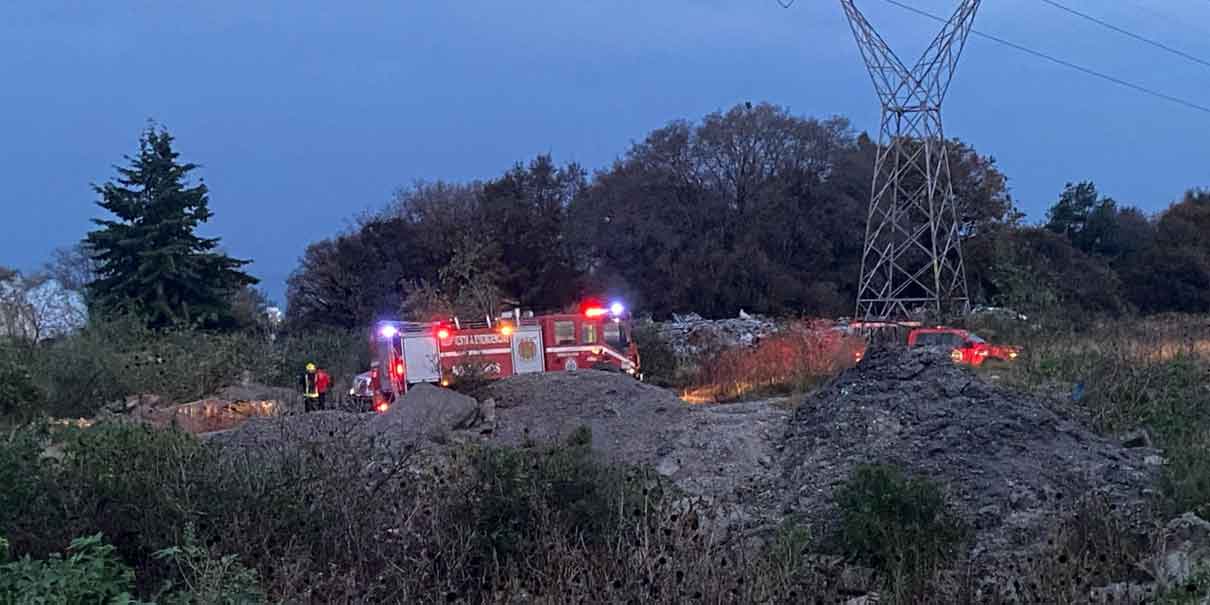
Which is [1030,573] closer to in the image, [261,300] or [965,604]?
[965,604]

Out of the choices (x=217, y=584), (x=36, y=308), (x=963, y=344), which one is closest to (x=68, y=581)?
(x=217, y=584)

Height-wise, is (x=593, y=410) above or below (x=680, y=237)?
below

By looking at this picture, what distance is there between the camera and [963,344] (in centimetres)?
2050

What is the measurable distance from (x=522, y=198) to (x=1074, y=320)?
34641 millimetres

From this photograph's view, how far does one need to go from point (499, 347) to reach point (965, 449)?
12261 millimetres

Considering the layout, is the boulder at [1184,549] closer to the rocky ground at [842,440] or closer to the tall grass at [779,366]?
the rocky ground at [842,440]

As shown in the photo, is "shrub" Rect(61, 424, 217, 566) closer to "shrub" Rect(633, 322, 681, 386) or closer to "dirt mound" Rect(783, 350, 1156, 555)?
"dirt mound" Rect(783, 350, 1156, 555)

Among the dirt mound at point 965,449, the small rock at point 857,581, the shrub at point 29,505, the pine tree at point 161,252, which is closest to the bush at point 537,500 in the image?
the small rock at point 857,581

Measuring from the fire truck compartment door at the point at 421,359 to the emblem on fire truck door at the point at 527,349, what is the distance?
1.56 metres

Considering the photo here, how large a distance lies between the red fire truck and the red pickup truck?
18.1 feet

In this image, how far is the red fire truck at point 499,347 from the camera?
20969 mm

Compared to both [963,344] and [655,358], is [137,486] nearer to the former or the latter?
[963,344]

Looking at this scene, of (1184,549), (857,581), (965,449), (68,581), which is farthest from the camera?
(965,449)

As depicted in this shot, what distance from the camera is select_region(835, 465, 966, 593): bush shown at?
6.58m
